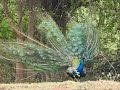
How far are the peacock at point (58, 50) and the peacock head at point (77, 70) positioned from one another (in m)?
0.03

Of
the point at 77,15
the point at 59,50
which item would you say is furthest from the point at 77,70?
the point at 77,15

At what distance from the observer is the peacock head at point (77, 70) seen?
8922 millimetres

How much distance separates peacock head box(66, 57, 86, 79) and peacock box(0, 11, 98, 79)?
31 mm

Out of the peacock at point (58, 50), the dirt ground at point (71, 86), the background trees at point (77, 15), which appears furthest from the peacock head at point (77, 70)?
the dirt ground at point (71, 86)

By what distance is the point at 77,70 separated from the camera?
8.91 metres

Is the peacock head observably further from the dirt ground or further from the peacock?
the dirt ground

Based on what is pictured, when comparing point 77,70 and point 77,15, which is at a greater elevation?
point 77,15

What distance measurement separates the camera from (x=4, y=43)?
9719 mm

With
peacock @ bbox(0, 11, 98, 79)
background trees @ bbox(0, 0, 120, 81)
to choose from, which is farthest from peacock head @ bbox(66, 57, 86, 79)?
background trees @ bbox(0, 0, 120, 81)

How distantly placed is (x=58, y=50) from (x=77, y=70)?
0.86 meters

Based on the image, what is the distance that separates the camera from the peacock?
9.42 meters

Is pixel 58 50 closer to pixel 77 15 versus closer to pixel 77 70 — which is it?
pixel 77 70

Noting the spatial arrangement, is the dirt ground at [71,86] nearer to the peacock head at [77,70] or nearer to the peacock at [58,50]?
the peacock head at [77,70]

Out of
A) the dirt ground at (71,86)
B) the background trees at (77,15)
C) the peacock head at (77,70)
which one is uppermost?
the background trees at (77,15)
